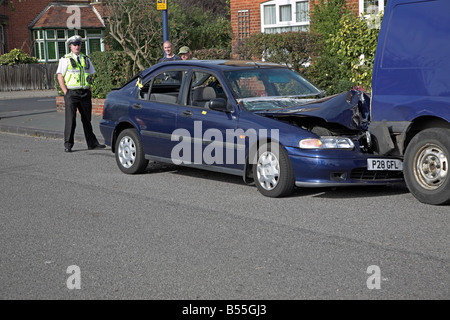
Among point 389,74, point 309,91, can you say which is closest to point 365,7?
point 309,91

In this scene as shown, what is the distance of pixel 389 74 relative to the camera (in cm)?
781

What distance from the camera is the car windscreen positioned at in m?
8.80

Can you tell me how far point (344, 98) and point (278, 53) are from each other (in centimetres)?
689

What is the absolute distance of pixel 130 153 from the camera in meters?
10.1

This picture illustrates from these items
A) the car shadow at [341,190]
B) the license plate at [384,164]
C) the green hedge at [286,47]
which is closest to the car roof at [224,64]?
the car shadow at [341,190]

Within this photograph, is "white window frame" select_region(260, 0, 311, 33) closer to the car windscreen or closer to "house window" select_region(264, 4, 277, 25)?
"house window" select_region(264, 4, 277, 25)

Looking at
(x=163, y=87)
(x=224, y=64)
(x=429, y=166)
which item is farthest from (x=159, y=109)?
(x=429, y=166)

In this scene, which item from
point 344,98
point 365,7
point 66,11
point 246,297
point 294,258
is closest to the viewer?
point 246,297

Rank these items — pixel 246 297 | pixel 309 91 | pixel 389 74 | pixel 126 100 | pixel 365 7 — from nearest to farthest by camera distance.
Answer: pixel 246 297, pixel 389 74, pixel 309 91, pixel 126 100, pixel 365 7

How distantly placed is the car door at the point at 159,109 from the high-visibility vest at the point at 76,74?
3.05m

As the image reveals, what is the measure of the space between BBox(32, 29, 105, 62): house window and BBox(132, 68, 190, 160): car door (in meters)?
35.2

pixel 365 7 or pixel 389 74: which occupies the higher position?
pixel 365 7

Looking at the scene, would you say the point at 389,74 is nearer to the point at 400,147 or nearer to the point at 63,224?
the point at 400,147

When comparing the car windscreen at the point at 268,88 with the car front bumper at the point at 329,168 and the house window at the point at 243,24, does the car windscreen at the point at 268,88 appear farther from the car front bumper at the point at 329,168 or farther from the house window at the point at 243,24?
the house window at the point at 243,24
